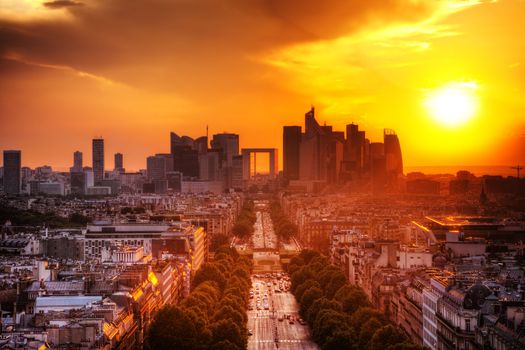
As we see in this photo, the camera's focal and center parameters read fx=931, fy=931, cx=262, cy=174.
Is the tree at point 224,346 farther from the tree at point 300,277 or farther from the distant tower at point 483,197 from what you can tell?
the distant tower at point 483,197

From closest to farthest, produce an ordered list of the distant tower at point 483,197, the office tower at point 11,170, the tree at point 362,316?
the tree at point 362,316
the distant tower at point 483,197
the office tower at point 11,170

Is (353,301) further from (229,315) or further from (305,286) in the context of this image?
(305,286)

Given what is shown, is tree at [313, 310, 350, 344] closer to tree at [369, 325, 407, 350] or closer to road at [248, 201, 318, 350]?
road at [248, 201, 318, 350]

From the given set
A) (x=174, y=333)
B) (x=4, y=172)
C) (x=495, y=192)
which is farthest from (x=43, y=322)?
(x=4, y=172)

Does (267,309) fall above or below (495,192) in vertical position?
below

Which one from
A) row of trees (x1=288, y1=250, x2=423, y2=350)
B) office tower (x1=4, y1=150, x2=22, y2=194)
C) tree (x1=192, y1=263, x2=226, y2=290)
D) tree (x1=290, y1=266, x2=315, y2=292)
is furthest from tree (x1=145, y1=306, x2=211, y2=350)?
office tower (x1=4, y1=150, x2=22, y2=194)

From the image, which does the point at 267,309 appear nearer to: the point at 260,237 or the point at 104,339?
the point at 104,339

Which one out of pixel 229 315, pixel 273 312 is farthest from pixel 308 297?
pixel 229 315

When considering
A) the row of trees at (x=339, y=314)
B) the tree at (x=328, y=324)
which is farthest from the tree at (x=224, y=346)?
the tree at (x=328, y=324)
